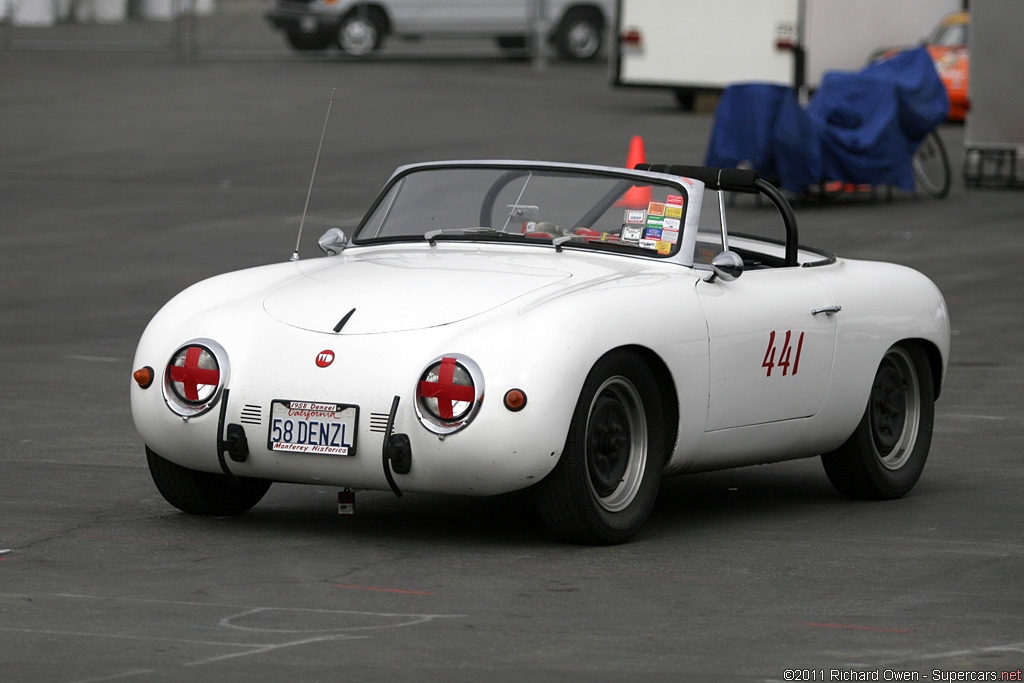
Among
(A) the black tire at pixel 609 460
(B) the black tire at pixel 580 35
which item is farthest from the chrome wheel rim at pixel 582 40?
(A) the black tire at pixel 609 460

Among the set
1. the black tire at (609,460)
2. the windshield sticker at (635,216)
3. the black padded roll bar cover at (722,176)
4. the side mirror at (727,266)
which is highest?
the black padded roll bar cover at (722,176)

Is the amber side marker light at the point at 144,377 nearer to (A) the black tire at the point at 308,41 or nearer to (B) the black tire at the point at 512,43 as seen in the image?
(A) the black tire at the point at 308,41

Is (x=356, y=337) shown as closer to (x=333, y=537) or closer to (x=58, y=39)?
(x=333, y=537)

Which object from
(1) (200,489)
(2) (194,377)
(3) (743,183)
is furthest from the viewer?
(3) (743,183)

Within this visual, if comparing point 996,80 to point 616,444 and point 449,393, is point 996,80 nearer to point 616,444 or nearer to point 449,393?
point 616,444

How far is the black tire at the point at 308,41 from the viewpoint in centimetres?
3559

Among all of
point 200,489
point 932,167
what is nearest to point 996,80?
point 932,167

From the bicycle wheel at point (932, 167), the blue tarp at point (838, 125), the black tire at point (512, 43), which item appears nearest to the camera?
the blue tarp at point (838, 125)

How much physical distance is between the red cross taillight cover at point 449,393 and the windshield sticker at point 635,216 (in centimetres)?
146

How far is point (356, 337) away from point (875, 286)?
2.53 metres

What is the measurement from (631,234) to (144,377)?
1.99m

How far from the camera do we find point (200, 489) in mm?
7090

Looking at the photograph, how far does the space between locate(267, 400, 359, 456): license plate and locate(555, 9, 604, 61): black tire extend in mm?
31653

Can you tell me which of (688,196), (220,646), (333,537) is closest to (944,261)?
(688,196)
